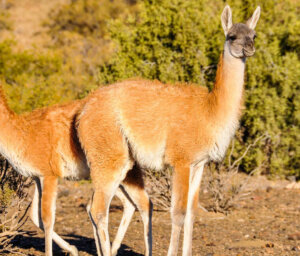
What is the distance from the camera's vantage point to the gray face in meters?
5.37

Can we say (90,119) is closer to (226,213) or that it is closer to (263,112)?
(226,213)

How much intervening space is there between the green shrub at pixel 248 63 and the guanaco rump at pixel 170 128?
16.8 feet

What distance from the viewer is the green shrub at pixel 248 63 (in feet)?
36.6

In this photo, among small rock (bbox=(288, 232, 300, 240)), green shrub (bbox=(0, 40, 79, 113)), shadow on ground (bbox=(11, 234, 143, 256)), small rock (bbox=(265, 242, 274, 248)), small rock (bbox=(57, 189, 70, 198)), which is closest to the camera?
small rock (bbox=(265, 242, 274, 248))

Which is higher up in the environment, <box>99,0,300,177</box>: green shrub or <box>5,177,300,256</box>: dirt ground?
<box>99,0,300,177</box>: green shrub

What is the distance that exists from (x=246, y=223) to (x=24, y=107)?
19.3ft

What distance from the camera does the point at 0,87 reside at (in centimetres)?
629

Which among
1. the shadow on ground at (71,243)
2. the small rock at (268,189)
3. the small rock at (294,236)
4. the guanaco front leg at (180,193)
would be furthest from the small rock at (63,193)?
the guanaco front leg at (180,193)

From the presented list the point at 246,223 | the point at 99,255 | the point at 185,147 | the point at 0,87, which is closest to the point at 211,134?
the point at 185,147

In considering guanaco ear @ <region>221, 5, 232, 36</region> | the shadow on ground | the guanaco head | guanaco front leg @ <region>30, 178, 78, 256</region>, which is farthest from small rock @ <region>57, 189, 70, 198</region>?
the guanaco head

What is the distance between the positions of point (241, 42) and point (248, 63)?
5.80m

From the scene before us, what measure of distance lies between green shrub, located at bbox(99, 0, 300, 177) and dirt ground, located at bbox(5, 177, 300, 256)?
1.17 meters

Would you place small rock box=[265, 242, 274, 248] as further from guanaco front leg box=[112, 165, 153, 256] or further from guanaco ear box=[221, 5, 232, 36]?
guanaco ear box=[221, 5, 232, 36]

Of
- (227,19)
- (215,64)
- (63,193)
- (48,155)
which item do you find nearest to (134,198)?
(48,155)
